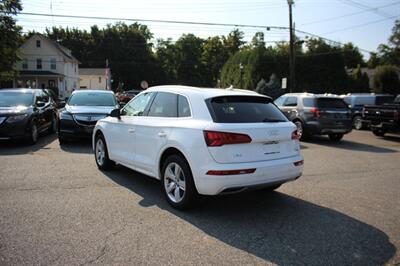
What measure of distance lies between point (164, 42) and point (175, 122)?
95.3 metres

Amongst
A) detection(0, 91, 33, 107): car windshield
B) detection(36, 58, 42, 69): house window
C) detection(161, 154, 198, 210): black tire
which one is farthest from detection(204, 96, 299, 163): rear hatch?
detection(36, 58, 42, 69): house window

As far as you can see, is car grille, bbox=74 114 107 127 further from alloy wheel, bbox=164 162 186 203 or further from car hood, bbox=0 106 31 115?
alloy wheel, bbox=164 162 186 203

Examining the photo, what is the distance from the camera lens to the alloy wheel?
17.1 feet

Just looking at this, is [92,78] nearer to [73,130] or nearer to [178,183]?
[73,130]

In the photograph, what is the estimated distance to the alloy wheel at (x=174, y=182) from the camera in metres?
5.21

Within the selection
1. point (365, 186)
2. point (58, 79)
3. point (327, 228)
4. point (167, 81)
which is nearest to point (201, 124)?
point (327, 228)

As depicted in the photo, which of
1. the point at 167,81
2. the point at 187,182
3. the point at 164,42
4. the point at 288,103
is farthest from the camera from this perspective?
the point at 164,42

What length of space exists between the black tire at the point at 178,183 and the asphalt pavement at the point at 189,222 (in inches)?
5.6

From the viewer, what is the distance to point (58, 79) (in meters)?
55.5

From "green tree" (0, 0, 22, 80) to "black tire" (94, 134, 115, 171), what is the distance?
1273 inches

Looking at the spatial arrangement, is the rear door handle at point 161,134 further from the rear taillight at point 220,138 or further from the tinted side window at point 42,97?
the tinted side window at point 42,97

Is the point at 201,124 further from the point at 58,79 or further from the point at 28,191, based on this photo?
the point at 58,79

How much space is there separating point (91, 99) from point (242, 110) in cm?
797

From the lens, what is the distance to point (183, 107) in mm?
5465
